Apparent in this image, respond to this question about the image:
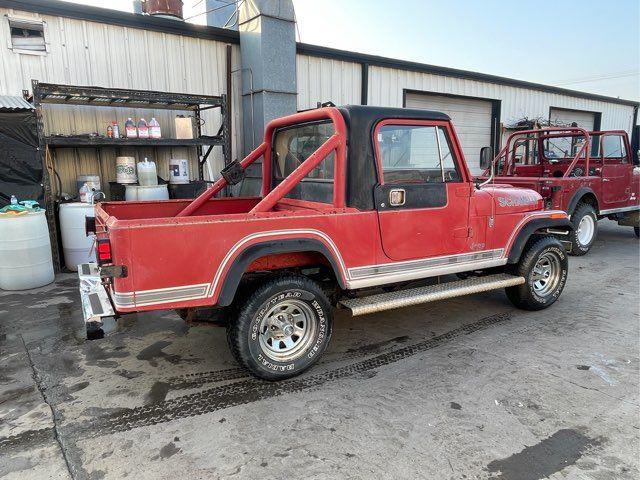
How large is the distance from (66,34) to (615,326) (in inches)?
329

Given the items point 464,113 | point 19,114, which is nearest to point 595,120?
point 464,113

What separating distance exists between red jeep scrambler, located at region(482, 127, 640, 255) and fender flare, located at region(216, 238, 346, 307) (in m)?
5.65

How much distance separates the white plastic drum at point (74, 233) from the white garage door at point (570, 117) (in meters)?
15.9

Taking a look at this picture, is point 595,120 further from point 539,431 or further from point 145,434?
point 145,434

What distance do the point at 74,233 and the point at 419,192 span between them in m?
5.21

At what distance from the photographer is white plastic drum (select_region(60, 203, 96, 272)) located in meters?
6.51

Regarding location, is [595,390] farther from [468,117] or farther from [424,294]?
[468,117]

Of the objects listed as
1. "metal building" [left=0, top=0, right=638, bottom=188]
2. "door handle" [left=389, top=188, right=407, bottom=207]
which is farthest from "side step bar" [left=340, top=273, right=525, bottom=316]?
"metal building" [left=0, top=0, right=638, bottom=188]

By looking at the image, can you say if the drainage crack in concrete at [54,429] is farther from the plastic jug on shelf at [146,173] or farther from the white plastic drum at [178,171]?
the white plastic drum at [178,171]

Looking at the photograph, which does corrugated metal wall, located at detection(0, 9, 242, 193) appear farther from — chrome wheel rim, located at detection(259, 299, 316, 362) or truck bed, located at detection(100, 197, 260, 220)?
chrome wheel rim, located at detection(259, 299, 316, 362)

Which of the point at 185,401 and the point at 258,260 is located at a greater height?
the point at 258,260

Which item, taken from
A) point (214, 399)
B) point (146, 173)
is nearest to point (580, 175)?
point (146, 173)

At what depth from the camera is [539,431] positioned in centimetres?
284

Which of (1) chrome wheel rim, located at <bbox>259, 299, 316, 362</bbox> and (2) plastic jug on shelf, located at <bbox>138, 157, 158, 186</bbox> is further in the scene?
(2) plastic jug on shelf, located at <bbox>138, 157, 158, 186</bbox>
